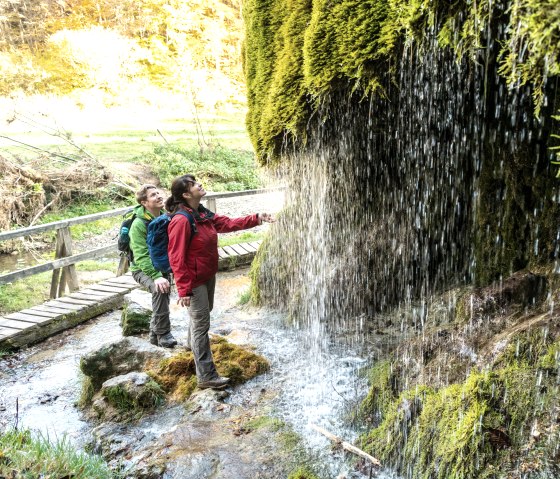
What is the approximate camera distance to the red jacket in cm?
444

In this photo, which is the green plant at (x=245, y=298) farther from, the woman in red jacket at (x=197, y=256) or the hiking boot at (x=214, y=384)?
the hiking boot at (x=214, y=384)

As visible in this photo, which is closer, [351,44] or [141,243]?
[351,44]

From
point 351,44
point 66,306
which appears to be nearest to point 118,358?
point 66,306

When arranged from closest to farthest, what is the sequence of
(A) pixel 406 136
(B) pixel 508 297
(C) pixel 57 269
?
(B) pixel 508 297 < (A) pixel 406 136 < (C) pixel 57 269

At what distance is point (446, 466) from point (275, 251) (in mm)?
4303

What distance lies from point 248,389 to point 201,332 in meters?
A: 0.75

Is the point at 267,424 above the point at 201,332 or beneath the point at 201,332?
beneath

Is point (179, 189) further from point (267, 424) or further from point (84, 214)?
point (84, 214)

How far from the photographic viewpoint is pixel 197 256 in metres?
4.59

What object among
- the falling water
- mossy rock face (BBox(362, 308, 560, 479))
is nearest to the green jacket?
the falling water

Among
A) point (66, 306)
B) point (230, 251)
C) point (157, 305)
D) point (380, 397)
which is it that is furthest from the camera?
point (230, 251)

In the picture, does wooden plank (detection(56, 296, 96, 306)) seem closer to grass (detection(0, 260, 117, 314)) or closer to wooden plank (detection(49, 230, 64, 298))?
wooden plank (detection(49, 230, 64, 298))

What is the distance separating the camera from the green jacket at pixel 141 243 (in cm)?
557

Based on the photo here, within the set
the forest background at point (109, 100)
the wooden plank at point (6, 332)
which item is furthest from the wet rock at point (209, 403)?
the forest background at point (109, 100)
